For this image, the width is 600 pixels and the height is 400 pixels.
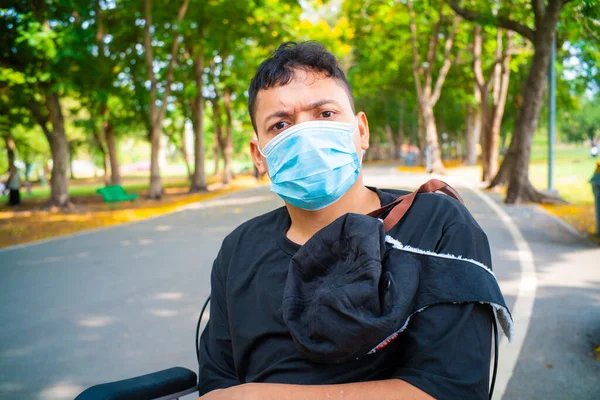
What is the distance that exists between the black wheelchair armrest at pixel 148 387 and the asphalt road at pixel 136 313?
7.64ft

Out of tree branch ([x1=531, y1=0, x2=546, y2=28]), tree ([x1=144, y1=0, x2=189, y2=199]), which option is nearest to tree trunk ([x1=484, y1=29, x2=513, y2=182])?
tree branch ([x1=531, y1=0, x2=546, y2=28])

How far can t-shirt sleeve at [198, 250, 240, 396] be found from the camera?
2340 mm

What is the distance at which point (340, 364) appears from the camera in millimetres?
1937

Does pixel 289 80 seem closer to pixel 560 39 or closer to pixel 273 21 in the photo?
pixel 560 39

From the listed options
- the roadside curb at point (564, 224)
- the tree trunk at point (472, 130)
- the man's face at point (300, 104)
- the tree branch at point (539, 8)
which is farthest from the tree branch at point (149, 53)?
the tree trunk at point (472, 130)

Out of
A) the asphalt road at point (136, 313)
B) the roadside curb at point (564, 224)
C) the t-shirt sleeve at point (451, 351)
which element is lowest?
the asphalt road at point (136, 313)

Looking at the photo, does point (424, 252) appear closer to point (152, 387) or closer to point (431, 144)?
point (152, 387)

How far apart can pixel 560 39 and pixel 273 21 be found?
12.2 meters

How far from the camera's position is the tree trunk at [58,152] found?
19.9 meters

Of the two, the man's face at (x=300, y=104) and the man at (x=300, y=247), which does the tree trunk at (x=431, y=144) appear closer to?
the man at (x=300, y=247)

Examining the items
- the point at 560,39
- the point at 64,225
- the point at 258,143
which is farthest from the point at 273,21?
the point at 258,143

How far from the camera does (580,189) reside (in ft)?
61.7

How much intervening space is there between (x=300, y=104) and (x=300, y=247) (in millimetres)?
556

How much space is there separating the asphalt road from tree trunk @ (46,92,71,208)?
897 cm
